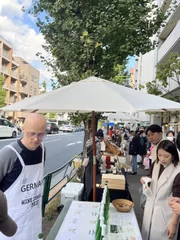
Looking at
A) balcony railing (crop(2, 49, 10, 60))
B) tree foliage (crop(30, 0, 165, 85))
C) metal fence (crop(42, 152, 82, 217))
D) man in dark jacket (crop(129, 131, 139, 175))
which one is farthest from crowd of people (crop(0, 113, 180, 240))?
balcony railing (crop(2, 49, 10, 60))

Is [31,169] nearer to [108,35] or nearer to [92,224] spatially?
[92,224]

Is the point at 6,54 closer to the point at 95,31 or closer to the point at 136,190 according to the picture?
the point at 95,31

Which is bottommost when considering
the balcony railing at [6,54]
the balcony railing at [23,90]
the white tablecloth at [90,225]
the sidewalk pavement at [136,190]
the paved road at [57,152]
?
the paved road at [57,152]

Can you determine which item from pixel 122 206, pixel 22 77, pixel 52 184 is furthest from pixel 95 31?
pixel 22 77

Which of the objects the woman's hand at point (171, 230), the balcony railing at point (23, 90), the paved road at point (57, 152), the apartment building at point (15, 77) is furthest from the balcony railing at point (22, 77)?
the woman's hand at point (171, 230)

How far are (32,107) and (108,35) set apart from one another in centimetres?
498

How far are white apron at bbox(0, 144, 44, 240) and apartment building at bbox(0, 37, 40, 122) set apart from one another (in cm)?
4293

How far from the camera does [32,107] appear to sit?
105 inches

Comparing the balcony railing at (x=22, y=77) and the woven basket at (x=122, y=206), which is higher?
the balcony railing at (x=22, y=77)

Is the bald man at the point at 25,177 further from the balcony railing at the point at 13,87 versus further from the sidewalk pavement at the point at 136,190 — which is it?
the balcony railing at the point at 13,87

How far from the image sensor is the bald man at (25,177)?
2.05m

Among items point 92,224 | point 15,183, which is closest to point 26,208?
point 15,183

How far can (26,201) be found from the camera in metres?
2.16

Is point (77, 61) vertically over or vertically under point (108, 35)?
under
